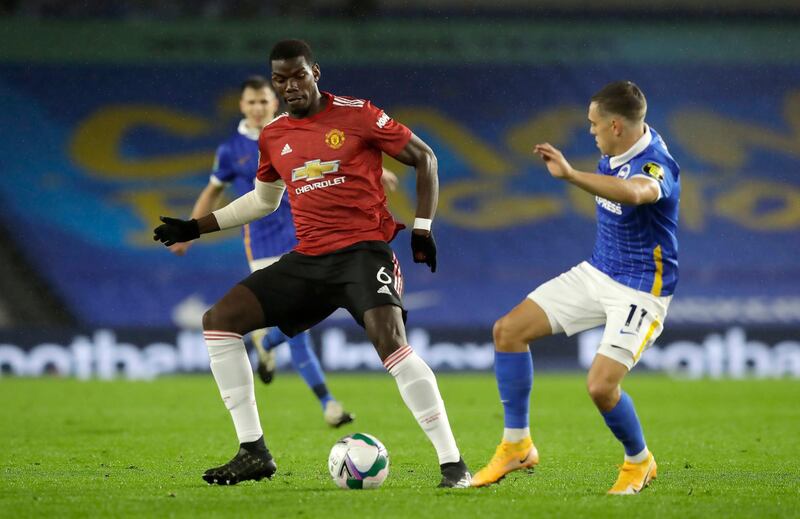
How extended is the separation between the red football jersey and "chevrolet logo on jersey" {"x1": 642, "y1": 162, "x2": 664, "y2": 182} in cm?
114

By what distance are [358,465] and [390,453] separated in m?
1.90

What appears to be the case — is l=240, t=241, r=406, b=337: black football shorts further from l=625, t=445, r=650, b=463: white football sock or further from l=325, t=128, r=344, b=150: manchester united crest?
l=625, t=445, r=650, b=463: white football sock

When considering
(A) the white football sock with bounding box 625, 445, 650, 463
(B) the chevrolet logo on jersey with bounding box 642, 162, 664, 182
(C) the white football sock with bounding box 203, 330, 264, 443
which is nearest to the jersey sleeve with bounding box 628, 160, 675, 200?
(B) the chevrolet logo on jersey with bounding box 642, 162, 664, 182

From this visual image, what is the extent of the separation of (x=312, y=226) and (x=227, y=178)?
12.0ft

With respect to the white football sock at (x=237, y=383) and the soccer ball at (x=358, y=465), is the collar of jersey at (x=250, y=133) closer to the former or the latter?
the white football sock at (x=237, y=383)

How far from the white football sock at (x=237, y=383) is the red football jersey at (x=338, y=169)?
594 millimetres

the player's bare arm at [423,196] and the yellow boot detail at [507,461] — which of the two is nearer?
the player's bare arm at [423,196]

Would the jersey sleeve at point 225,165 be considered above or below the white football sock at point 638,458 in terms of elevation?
above

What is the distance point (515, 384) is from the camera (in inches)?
235

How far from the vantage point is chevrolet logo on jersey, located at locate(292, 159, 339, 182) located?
5910 mm

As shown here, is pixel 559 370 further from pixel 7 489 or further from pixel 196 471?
pixel 7 489

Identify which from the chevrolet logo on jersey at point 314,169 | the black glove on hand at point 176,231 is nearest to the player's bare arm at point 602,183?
the chevrolet logo on jersey at point 314,169

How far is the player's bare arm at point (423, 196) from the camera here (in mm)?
5695

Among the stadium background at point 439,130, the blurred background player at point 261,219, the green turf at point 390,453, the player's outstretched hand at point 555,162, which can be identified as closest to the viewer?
the player's outstretched hand at point 555,162
